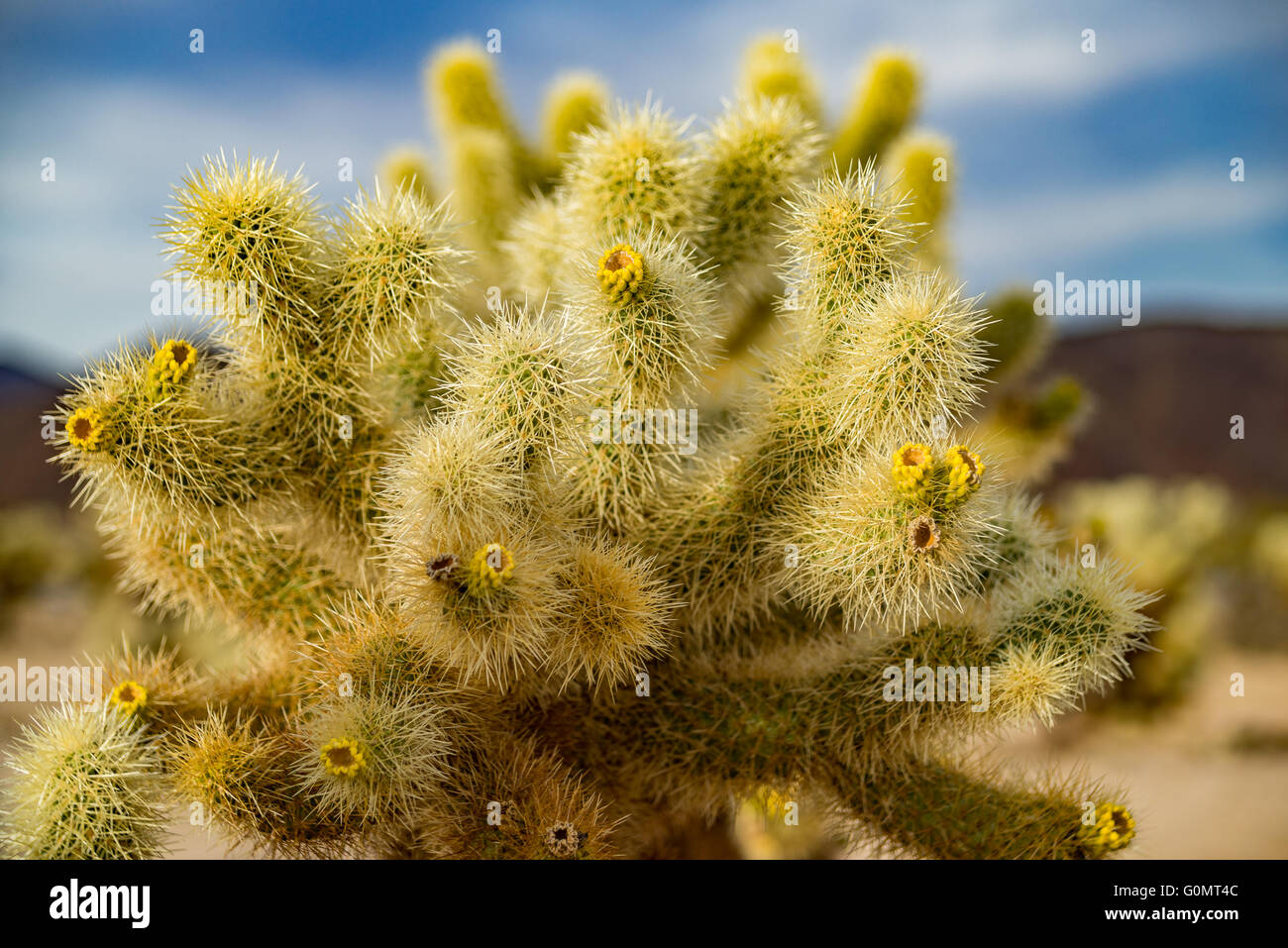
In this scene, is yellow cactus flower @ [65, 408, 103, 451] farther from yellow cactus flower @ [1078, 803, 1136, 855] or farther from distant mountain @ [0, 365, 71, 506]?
distant mountain @ [0, 365, 71, 506]

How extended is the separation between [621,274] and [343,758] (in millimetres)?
897

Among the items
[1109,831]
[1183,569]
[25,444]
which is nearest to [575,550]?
[1109,831]

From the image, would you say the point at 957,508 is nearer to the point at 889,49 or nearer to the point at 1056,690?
the point at 1056,690

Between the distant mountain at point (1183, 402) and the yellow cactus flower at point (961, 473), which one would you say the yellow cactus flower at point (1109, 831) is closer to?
the yellow cactus flower at point (961, 473)

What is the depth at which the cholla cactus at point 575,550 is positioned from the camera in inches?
59.6

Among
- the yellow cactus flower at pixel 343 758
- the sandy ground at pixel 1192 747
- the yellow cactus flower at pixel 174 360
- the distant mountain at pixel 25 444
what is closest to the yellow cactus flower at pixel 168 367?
the yellow cactus flower at pixel 174 360

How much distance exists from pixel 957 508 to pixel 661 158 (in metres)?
1.08

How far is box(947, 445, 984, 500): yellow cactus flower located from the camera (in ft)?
4.71

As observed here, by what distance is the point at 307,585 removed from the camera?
1.96 m

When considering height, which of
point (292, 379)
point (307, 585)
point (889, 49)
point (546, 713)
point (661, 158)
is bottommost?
point (546, 713)

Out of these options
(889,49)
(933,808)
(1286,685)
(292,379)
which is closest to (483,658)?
(292,379)

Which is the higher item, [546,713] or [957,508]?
[957,508]

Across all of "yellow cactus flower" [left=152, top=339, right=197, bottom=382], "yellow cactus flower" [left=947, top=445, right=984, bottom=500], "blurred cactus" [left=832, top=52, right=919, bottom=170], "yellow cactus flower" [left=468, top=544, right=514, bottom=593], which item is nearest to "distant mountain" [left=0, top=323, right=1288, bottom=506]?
"blurred cactus" [left=832, top=52, right=919, bottom=170]

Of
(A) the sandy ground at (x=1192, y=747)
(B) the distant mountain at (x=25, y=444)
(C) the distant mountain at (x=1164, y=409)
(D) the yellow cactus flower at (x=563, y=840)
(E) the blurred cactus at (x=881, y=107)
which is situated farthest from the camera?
(C) the distant mountain at (x=1164, y=409)
